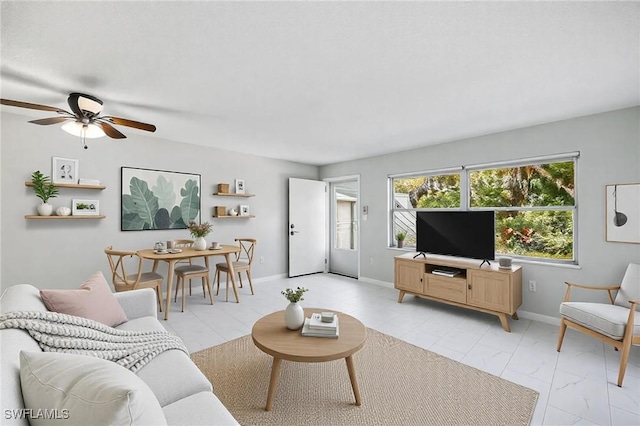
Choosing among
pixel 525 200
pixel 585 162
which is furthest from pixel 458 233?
pixel 585 162

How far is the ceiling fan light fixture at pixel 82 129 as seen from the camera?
262 centimetres

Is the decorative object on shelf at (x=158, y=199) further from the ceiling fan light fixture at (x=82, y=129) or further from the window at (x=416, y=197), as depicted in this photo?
the window at (x=416, y=197)

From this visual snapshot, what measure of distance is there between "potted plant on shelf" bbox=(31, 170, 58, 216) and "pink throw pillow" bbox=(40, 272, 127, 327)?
72.2 inches

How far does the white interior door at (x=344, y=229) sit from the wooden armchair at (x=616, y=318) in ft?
11.4

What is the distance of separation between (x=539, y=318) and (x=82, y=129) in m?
5.21

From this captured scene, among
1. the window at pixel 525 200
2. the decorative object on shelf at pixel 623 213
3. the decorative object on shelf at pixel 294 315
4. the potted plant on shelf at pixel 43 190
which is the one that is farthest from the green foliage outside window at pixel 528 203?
→ the potted plant on shelf at pixel 43 190

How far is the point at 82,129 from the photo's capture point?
2.69 meters

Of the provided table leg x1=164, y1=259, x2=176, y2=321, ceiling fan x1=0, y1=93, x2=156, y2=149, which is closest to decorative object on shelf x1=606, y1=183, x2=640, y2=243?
ceiling fan x1=0, y1=93, x2=156, y2=149

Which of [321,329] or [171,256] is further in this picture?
[171,256]

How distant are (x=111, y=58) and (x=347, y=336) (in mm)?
2560

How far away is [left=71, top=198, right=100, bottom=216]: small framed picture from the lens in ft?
11.3

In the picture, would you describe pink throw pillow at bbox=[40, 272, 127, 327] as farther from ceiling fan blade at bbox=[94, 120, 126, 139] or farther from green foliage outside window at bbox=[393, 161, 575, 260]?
green foliage outside window at bbox=[393, 161, 575, 260]

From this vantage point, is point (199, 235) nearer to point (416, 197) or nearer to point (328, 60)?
point (328, 60)

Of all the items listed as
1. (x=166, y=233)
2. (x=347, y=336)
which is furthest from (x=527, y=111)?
(x=166, y=233)
